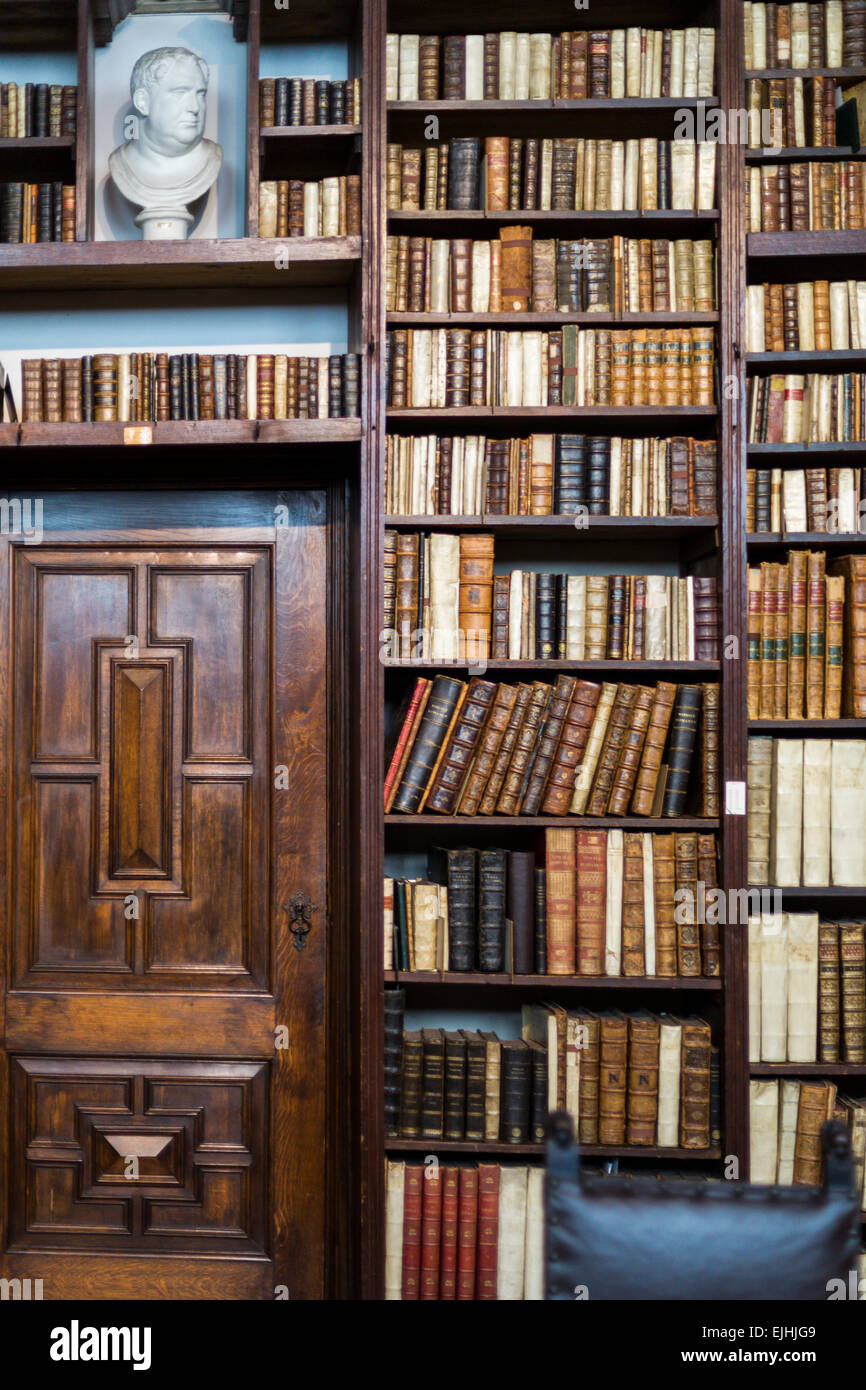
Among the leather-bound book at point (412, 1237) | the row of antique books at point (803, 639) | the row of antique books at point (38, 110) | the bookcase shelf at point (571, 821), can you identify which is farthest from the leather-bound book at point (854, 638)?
the row of antique books at point (38, 110)

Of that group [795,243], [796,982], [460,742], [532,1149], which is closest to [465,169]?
[795,243]

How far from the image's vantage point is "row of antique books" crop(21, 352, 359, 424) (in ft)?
8.45

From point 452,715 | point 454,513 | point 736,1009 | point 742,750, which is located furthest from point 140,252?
point 736,1009

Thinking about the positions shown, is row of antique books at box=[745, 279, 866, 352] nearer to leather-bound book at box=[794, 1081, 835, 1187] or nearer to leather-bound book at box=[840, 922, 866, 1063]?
leather-bound book at box=[840, 922, 866, 1063]

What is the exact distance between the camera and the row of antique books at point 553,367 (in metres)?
2.53

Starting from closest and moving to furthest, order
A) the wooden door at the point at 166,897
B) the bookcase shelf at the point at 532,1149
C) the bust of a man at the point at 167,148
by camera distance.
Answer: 1. the bookcase shelf at the point at 532,1149
2. the bust of a man at the point at 167,148
3. the wooden door at the point at 166,897

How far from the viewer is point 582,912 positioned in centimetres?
251

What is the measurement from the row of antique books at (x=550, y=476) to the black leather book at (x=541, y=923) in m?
0.85

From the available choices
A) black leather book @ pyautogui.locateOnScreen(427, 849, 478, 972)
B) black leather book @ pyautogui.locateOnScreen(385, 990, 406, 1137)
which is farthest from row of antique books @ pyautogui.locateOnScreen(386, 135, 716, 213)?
black leather book @ pyautogui.locateOnScreen(385, 990, 406, 1137)

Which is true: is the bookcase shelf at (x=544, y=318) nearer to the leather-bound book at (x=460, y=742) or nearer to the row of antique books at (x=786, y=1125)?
the leather-bound book at (x=460, y=742)

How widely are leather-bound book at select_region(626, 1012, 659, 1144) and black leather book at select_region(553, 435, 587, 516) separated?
1193mm

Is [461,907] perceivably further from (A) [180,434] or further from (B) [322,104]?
(B) [322,104]

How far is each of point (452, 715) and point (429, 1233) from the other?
3.84 ft

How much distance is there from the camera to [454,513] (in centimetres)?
253
